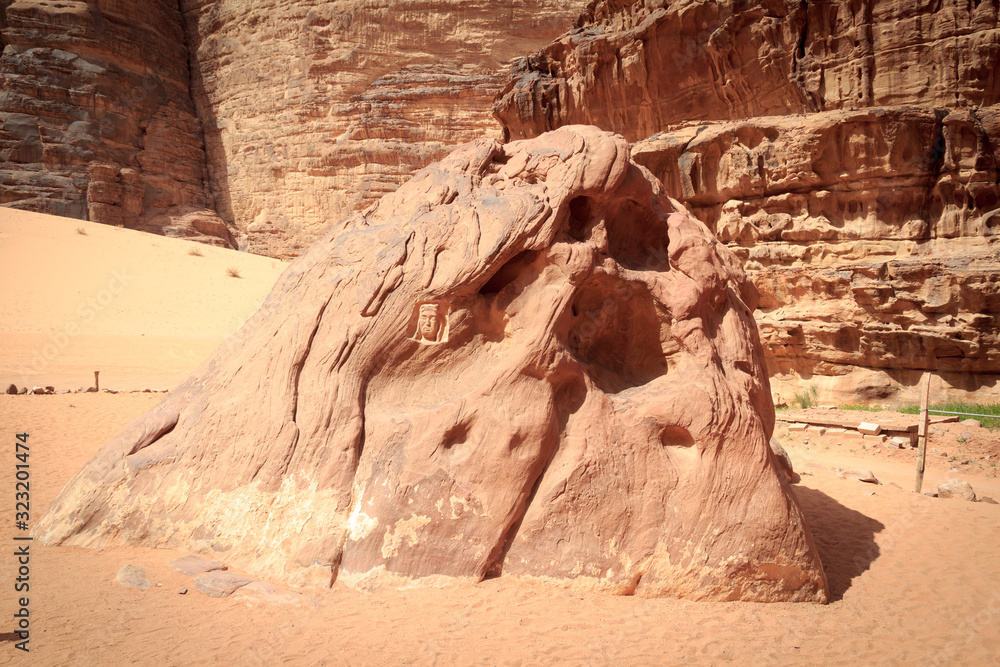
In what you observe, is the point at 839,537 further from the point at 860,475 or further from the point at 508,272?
the point at 508,272

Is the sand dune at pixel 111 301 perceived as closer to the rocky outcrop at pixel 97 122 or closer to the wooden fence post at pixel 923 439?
the rocky outcrop at pixel 97 122

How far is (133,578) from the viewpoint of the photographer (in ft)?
11.6

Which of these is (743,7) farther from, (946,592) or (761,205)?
(946,592)

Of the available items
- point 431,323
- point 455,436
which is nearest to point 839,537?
point 455,436

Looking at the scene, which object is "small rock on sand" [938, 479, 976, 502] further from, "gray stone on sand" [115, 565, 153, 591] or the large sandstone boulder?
"gray stone on sand" [115, 565, 153, 591]

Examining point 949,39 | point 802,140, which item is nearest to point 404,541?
point 802,140

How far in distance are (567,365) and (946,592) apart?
302cm

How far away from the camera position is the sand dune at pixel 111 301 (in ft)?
43.7

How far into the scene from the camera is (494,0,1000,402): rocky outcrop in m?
8.93

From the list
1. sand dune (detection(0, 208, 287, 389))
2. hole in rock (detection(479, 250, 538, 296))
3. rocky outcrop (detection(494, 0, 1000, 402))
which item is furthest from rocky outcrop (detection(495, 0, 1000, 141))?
sand dune (detection(0, 208, 287, 389))

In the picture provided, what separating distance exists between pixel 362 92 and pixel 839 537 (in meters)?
26.0

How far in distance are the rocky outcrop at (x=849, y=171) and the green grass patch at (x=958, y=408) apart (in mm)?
165

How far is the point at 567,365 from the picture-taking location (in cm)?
416

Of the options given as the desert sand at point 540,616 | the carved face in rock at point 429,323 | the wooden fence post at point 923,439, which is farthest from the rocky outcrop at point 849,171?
the carved face in rock at point 429,323
